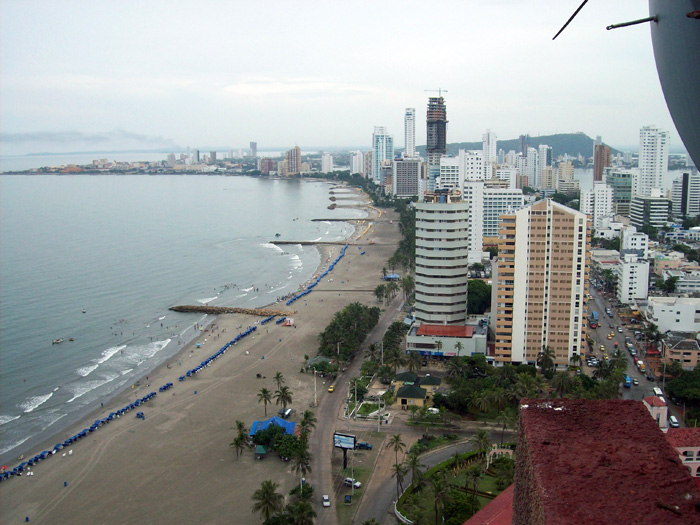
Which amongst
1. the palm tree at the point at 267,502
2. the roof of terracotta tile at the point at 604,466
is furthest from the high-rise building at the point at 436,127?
the roof of terracotta tile at the point at 604,466

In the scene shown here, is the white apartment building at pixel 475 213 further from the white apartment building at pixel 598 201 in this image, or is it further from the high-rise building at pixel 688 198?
the high-rise building at pixel 688 198

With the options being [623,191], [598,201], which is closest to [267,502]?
[598,201]

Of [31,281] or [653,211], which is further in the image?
[653,211]

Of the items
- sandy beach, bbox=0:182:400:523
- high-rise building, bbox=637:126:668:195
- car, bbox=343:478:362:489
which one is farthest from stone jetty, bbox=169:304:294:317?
high-rise building, bbox=637:126:668:195

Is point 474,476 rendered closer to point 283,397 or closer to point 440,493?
point 440,493

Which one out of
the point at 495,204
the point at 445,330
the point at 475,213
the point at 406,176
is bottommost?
the point at 445,330

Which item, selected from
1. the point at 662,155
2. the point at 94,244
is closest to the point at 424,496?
the point at 94,244

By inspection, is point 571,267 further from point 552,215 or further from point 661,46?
point 661,46
